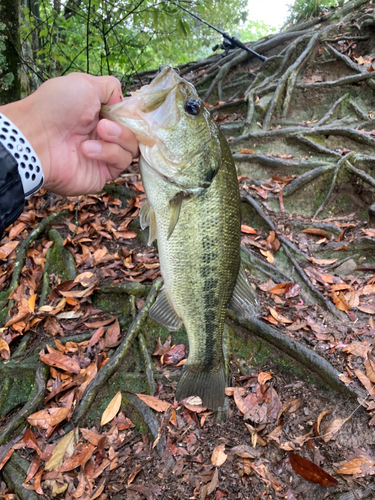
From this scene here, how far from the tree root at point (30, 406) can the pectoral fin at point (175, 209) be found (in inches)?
88.6

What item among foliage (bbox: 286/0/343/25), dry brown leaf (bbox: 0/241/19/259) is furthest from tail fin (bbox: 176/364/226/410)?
foliage (bbox: 286/0/343/25)

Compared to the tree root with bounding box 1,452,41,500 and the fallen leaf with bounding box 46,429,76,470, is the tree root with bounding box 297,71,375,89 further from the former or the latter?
the tree root with bounding box 1,452,41,500

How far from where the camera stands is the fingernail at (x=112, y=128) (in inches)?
69.6

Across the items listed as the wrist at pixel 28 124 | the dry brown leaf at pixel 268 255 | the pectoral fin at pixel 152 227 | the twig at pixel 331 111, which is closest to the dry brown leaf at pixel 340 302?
the dry brown leaf at pixel 268 255

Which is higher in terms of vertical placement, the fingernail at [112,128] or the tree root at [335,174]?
the fingernail at [112,128]

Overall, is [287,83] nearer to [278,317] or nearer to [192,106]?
[278,317]

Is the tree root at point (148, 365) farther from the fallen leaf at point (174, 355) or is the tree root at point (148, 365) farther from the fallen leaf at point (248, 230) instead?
the fallen leaf at point (248, 230)

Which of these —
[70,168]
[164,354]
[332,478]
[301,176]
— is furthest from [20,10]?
[332,478]

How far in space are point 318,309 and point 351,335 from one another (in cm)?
45

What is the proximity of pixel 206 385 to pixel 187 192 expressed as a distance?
1329 mm

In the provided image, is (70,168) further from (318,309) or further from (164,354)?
(318,309)

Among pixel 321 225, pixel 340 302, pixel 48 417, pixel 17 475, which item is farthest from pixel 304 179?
pixel 17 475

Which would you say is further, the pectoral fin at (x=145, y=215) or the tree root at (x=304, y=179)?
the tree root at (x=304, y=179)

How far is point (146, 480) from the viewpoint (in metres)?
2.67
